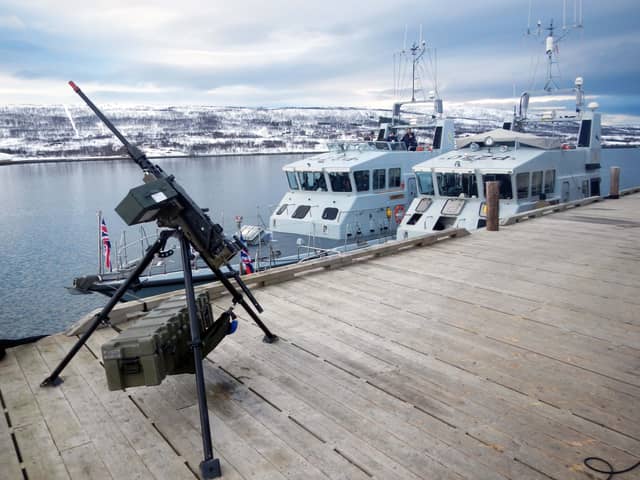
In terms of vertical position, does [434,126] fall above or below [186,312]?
above

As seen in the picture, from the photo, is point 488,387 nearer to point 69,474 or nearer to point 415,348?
point 415,348

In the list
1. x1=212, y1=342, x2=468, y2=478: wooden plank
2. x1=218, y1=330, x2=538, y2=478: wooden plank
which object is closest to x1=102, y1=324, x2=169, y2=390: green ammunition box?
x1=212, y1=342, x2=468, y2=478: wooden plank

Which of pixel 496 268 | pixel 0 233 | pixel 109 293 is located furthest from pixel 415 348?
pixel 0 233

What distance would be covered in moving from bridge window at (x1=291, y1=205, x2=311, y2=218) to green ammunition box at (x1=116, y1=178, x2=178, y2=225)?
13.3 m

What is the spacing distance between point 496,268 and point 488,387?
12.4 ft

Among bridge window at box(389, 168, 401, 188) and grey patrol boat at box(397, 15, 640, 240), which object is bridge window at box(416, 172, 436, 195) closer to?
grey patrol boat at box(397, 15, 640, 240)

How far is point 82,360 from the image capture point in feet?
14.2

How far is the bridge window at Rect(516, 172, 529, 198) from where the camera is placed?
13938 mm

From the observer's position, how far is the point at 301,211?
1691 centimetres

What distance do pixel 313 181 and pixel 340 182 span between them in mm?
1121

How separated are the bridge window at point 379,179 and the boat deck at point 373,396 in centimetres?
1100

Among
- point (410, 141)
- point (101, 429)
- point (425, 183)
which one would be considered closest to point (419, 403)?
point (101, 429)

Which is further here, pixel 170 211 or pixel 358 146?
pixel 358 146

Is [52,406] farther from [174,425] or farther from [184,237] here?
[184,237]
